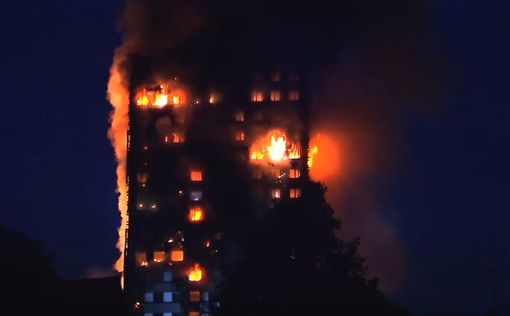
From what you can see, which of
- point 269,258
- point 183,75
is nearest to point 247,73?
point 183,75

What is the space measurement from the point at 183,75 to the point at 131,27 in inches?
365

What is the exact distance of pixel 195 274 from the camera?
93938 mm

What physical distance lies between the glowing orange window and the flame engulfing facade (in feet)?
0.32

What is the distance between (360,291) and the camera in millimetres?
51125

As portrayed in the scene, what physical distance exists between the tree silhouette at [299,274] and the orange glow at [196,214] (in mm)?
36622

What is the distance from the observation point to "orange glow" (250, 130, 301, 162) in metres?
96.7

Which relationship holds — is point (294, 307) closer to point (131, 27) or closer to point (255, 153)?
point (255, 153)

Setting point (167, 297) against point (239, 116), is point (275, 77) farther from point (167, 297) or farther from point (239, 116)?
point (167, 297)

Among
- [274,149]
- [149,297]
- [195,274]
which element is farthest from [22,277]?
[274,149]

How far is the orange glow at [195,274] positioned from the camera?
93688 millimetres

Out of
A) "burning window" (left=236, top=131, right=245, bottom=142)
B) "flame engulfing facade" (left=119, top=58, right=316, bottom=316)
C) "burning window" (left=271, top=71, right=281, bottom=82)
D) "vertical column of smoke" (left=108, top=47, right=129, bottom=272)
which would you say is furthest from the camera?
"vertical column of smoke" (left=108, top=47, right=129, bottom=272)

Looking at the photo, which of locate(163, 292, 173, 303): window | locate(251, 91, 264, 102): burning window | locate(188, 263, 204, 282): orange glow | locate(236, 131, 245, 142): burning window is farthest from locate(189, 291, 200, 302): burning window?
locate(251, 91, 264, 102): burning window

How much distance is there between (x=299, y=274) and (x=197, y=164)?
47.8 metres

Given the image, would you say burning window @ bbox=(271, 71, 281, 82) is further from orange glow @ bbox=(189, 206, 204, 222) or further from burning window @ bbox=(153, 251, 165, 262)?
burning window @ bbox=(153, 251, 165, 262)
